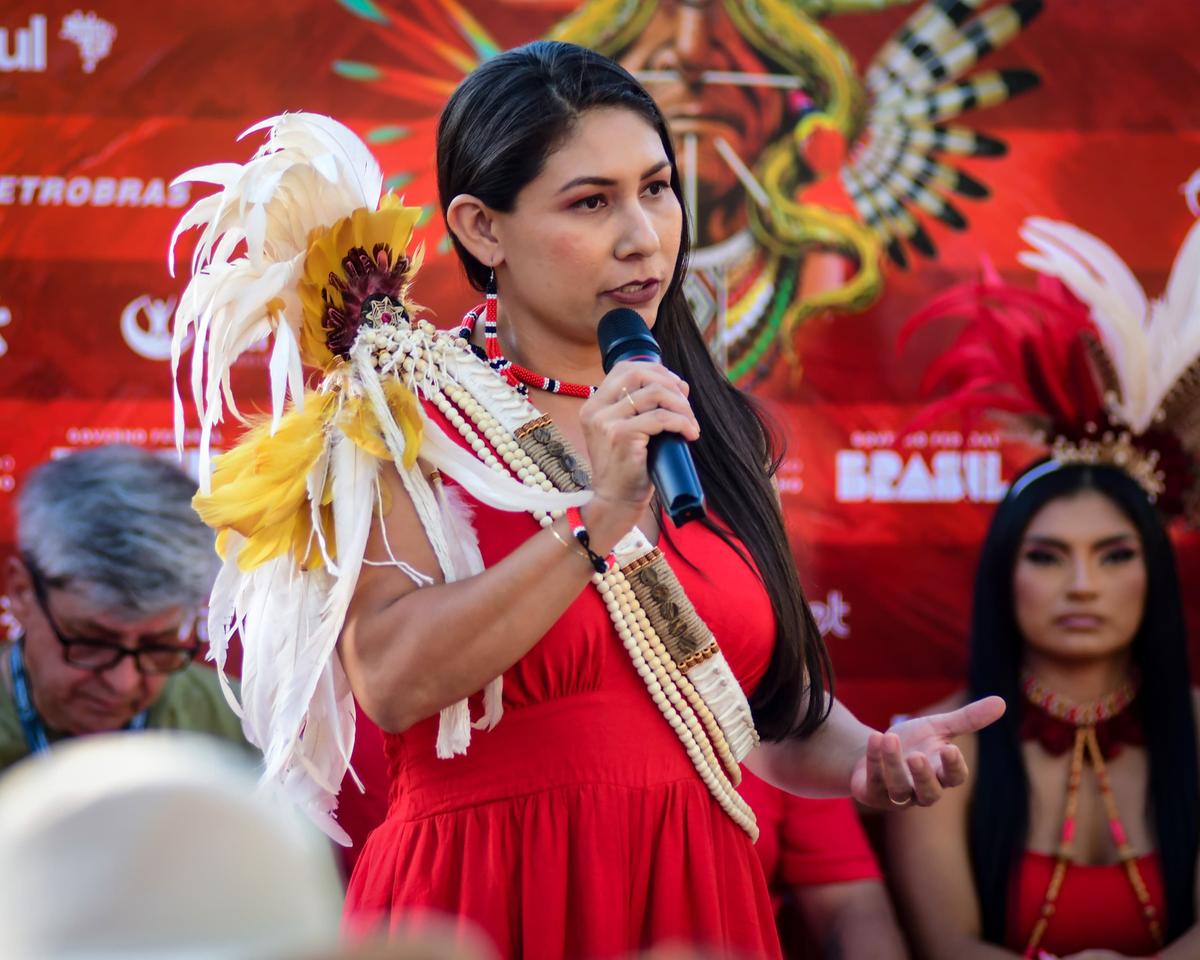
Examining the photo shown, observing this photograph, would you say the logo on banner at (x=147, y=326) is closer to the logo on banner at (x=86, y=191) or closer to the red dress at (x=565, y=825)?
the logo on banner at (x=86, y=191)

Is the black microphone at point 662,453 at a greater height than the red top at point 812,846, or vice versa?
the black microphone at point 662,453

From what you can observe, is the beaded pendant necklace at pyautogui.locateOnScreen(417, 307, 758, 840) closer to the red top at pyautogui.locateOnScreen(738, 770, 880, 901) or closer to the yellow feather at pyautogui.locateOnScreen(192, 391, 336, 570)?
the yellow feather at pyautogui.locateOnScreen(192, 391, 336, 570)

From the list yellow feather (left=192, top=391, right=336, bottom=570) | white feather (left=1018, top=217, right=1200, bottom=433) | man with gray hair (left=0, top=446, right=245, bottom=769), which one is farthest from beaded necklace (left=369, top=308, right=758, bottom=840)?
white feather (left=1018, top=217, right=1200, bottom=433)

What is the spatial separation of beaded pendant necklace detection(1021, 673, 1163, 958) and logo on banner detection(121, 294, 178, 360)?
1.91 m

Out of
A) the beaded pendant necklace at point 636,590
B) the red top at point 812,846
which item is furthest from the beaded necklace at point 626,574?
the red top at point 812,846

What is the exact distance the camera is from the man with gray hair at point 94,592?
331 centimetres

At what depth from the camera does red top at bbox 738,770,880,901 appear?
3250 mm

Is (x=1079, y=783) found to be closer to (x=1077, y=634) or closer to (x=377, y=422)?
(x=1077, y=634)

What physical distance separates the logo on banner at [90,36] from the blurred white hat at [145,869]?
303 centimetres

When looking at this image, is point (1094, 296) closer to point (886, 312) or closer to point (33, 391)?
point (886, 312)

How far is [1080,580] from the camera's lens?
3.48m

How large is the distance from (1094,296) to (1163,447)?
→ 1.17 ft

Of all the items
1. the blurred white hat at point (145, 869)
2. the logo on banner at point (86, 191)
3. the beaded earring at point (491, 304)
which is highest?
the logo on banner at point (86, 191)

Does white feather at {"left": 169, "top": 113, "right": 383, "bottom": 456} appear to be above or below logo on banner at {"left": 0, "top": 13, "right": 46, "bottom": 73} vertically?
below
